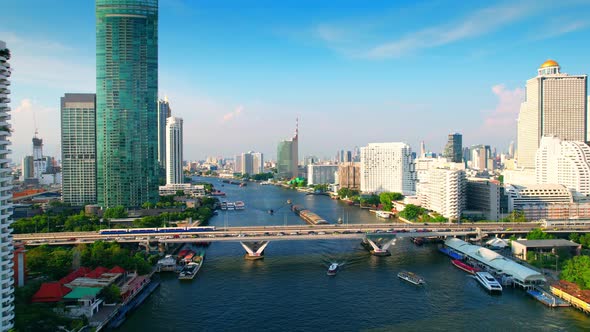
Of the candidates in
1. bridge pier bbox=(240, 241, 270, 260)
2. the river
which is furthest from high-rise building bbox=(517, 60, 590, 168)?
bridge pier bbox=(240, 241, 270, 260)

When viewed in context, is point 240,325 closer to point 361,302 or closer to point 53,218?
point 361,302

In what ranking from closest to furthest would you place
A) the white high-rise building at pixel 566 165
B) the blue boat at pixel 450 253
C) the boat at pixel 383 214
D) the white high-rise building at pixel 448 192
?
the blue boat at pixel 450 253 < the white high-rise building at pixel 448 192 < the white high-rise building at pixel 566 165 < the boat at pixel 383 214

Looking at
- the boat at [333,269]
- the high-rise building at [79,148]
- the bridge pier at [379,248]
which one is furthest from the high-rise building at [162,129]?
the boat at [333,269]

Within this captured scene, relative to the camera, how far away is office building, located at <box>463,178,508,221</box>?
95.9 feet

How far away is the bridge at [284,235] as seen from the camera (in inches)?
811

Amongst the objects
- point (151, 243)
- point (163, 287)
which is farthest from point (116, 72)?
point (163, 287)

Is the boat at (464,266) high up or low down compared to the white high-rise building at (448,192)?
down

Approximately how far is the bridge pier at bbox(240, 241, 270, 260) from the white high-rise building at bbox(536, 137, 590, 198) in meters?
23.6

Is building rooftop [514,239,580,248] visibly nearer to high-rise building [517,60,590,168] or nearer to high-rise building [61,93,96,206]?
high-rise building [517,60,590,168]

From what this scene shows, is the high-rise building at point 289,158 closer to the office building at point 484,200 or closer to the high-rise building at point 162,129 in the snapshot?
the high-rise building at point 162,129

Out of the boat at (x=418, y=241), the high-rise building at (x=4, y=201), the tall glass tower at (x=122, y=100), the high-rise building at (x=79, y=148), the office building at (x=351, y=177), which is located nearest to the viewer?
the high-rise building at (x=4, y=201)

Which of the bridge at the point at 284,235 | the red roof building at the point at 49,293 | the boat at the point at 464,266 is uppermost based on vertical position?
the bridge at the point at 284,235

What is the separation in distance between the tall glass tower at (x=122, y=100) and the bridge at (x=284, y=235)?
34.9ft

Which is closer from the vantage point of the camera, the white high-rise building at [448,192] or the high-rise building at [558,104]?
the white high-rise building at [448,192]
